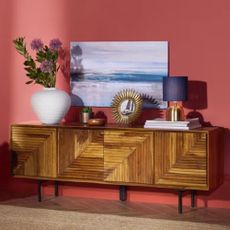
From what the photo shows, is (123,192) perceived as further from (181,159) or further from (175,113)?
(175,113)

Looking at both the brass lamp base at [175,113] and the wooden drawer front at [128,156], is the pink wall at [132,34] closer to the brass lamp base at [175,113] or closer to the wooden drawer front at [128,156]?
the brass lamp base at [175,113]

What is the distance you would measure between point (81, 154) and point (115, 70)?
2.64 feet

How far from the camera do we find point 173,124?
484 centimetres

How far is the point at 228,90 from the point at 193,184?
0.84 m

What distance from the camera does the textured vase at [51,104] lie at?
5.20 metres

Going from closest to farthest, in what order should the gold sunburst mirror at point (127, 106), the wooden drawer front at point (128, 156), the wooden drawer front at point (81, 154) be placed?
the wooden drawer front at point (128, 156) → the wooden drawer front at point (81, 154) → the gold sunburst mirror at point (127, 106)

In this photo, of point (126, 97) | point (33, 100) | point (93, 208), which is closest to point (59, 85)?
point (33, 100)

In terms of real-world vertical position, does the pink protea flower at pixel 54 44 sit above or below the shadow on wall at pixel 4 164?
above

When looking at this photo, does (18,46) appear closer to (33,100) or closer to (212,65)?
(33,100)

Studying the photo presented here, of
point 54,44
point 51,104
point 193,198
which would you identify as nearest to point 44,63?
point 54,44

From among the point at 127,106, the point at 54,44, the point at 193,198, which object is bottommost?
the point at 193,198

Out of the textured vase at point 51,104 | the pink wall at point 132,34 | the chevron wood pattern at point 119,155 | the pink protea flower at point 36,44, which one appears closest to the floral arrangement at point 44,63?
the pink protea flower at point 36,44

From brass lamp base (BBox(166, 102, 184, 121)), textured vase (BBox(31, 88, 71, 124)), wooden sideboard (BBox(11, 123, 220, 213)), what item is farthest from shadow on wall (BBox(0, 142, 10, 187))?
brass lamp base (BBox(166, 102, 184, 121))

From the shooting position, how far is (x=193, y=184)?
4.77 metres
